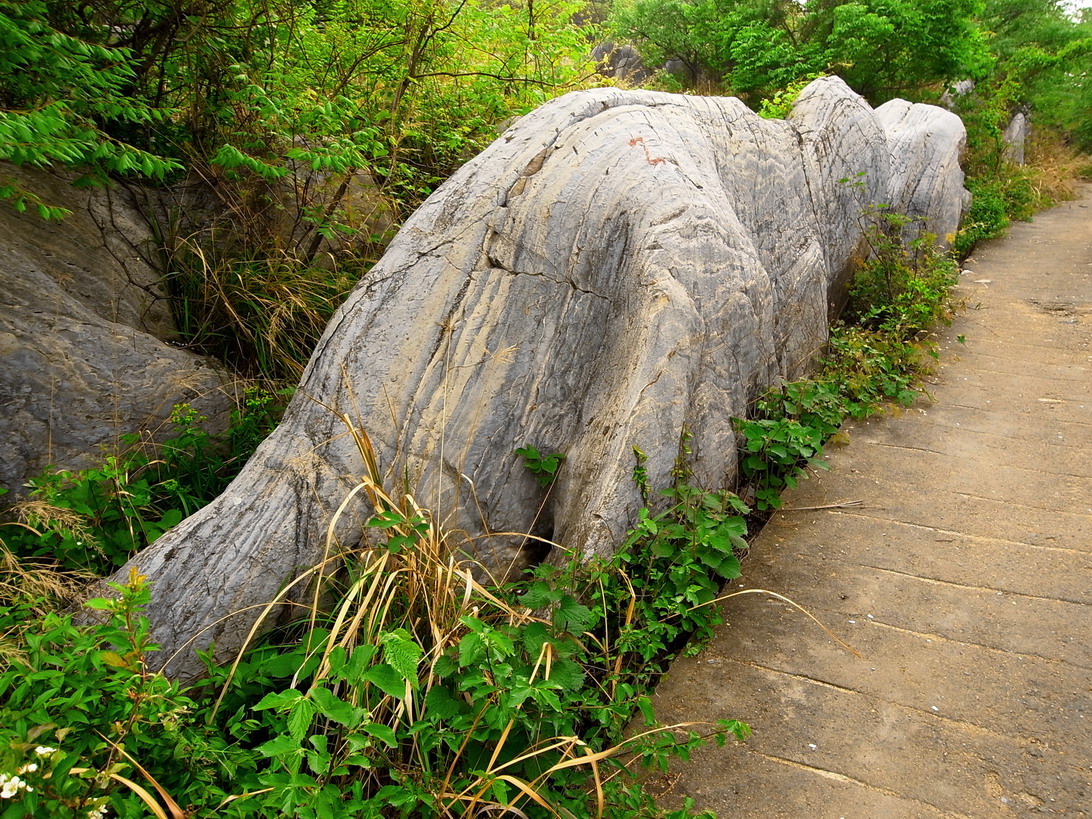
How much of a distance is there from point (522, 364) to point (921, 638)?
1.92 m

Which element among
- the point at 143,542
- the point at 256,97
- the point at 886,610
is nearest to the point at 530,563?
the point at 886,610

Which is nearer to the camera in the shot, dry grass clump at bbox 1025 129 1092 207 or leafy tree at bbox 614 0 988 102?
leafy tree at bbox 614 0 988 102

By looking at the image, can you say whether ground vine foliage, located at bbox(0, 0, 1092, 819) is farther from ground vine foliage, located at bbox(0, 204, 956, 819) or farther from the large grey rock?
the large grey rock

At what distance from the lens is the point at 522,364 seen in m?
3.24

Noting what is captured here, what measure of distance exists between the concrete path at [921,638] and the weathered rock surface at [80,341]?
286 cm

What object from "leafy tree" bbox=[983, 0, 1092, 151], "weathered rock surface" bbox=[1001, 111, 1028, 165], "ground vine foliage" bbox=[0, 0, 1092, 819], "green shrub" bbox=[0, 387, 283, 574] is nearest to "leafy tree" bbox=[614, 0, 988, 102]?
"weathered rock surface" bbox=[1001, 111, 1028, 165]

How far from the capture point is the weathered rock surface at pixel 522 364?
2955 mm

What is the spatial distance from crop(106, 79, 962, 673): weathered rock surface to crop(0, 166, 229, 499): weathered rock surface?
3.31 ft

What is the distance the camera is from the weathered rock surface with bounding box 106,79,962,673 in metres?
2.96

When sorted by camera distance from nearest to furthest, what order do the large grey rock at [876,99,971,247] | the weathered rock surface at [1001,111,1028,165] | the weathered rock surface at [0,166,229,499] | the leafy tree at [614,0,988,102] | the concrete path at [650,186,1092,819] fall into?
the concrete path at [650,186,1092,819]
the weathered rock surface at [0,166,229,499]
the large grey rock at [876,99,971,247]
the leafy tree at [614,0,988,102]
the weathered rock surface at [1001,111,1028,165]

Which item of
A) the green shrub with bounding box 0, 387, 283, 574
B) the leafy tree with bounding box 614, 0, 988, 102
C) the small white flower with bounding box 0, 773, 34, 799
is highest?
the leafy tree with bounding box 614, 0, 988, 102

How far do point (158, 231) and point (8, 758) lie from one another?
10.4 feet

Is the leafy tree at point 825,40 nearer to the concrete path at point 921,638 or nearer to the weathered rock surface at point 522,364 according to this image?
the concrete path at point 921,638

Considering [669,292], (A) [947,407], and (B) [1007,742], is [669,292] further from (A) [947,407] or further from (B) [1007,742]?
(A) [947,407]
